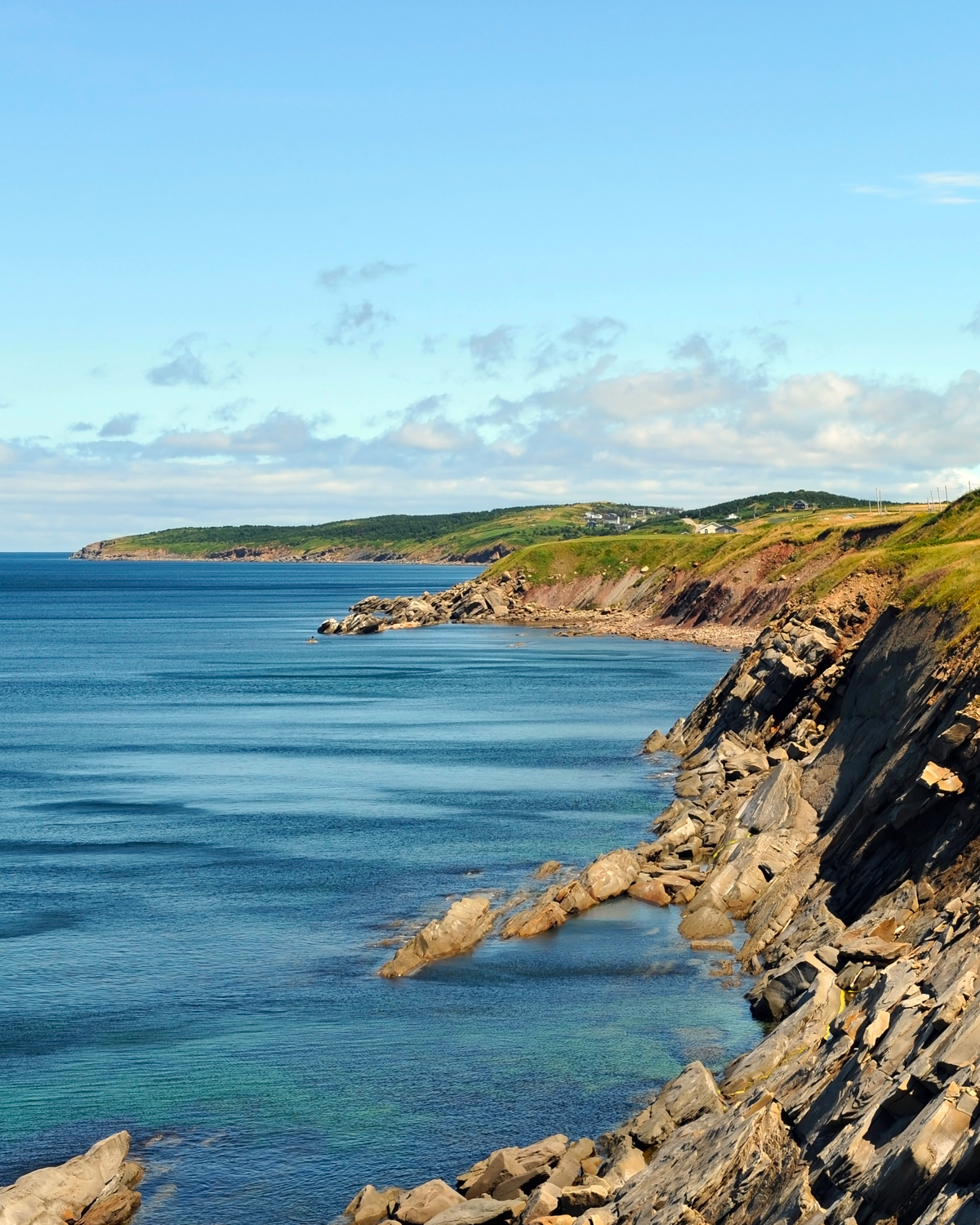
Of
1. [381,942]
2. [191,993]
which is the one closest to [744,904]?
[381,942]

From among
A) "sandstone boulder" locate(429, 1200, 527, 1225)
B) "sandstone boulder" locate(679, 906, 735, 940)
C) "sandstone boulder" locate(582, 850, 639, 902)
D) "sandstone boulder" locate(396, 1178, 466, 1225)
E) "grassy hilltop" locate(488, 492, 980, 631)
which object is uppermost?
"grassy hilltop" locate(488, 492, 980, 631)

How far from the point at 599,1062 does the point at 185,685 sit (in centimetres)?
11400

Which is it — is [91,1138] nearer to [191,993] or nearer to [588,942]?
[191,993]

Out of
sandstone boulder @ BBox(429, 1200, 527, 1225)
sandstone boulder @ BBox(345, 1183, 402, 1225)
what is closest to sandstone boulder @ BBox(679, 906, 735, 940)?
sandstone boulder @ BBox(345, 1183, 402, 1225)

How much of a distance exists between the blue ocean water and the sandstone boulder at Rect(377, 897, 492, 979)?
104cm

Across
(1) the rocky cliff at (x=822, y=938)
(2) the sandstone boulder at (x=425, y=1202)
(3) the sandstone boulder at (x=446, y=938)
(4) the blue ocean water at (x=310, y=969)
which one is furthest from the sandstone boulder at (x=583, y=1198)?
(3) the sandstone boulder at (x=446, y=938)

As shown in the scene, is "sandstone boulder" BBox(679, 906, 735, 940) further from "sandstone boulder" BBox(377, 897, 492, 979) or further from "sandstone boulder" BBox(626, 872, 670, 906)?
"sandstone boulder" BBox(377, 897, 492, 979)

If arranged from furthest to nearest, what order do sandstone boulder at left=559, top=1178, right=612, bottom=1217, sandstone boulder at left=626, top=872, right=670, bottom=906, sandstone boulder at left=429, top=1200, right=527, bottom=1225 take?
sandstone boulder at left=626, top=872, right=670, bottom=906
sandstone boulder at left=429, top=1200, right=527, bottom=1225
sandstone boulder at left=559, top=1178, right=612, bottom=1217

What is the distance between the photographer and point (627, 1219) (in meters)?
27.3

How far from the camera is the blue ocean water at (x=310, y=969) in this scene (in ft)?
118

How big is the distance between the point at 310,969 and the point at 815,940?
1863 centimetres

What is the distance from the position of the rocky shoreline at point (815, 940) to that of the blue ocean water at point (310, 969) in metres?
2.37

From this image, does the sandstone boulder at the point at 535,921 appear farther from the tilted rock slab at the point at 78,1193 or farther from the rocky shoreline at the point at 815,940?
the tilted rock slab at the point at 78,1193

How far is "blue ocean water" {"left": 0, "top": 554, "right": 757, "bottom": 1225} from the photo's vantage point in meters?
35.8
